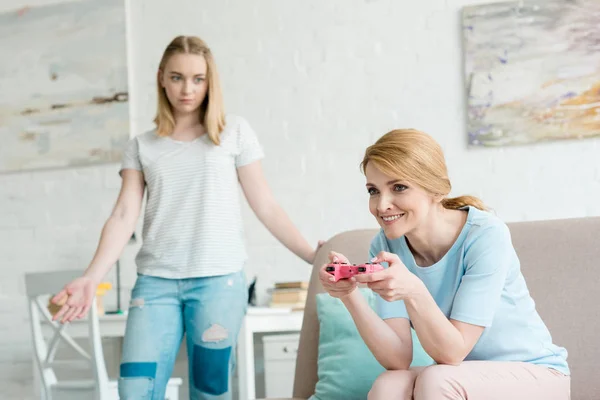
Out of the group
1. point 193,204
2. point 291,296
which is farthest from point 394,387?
point 291,296

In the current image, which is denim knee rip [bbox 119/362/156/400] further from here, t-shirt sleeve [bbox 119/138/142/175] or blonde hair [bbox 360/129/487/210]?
blonde hair [bbox 360/129/487/210]

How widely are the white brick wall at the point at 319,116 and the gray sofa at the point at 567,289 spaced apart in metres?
1.30

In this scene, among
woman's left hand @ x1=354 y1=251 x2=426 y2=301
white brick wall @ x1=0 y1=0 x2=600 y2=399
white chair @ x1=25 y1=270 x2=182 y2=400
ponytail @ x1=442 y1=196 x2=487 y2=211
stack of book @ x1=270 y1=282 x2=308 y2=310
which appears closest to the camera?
woman's left hand @ x1=354 y1=251 x2=426 y2=301

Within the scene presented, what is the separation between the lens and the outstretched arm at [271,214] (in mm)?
2371

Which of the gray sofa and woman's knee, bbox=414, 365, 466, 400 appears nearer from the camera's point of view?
woman's knee, bbox=414, 365, 466, 400

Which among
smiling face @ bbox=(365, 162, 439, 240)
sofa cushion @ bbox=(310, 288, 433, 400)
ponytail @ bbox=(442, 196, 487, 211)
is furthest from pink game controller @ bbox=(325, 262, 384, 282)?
sofa cushion @ bbox=(310, 288, 433, 400)

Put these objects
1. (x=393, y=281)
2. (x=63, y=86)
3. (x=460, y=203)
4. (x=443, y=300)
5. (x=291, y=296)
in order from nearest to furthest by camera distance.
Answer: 1. (x=393, y=281)
2. (x=443, y=300)
3. (x=460, y=203)
4. (x=291, y=296)
5. (x=63, y=86)

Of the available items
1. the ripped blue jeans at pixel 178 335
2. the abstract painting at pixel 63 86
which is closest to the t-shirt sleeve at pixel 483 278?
the ripped blue jeans at pixel 178 335

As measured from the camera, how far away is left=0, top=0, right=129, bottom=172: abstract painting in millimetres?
3902

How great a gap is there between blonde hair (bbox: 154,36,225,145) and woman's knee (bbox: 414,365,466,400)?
104cm

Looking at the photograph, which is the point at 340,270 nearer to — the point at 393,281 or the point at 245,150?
the point at 393,281

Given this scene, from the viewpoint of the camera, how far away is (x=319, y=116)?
11.9 feet

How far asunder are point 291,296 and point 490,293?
173 cm

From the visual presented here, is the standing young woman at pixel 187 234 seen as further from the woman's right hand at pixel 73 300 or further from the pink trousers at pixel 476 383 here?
the pink trousers at pixel 476 383
